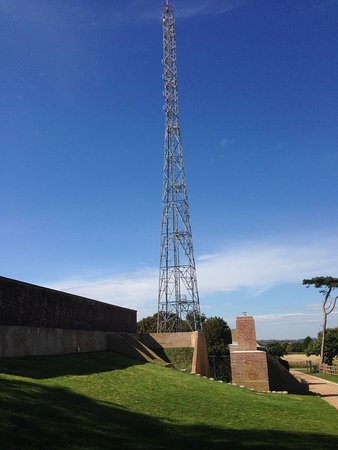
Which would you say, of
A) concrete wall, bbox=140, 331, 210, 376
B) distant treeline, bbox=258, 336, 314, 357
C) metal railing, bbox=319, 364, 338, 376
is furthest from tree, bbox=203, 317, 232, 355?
concrete wall, bbox=140, 331, 210, 376

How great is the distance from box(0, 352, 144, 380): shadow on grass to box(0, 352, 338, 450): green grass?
0.15 ft

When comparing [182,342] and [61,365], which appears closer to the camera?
[61,365]

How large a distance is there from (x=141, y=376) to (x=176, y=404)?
186 inches

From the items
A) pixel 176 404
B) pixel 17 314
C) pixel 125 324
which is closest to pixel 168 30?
pixel 125 324

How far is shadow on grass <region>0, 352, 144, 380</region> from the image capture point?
13.0 meters

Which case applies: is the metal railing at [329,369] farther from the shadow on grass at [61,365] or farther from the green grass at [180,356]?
the shadow on grass at [61,365]

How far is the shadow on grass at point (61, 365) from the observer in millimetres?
13046

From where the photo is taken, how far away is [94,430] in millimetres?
8320

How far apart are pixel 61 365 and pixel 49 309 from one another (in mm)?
3999

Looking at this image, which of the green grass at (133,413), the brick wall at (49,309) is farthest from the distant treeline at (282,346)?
the green grass at (133,413)

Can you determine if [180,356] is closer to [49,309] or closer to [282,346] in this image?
[49,309]

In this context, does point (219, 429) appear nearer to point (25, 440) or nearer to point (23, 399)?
point (23, 399)

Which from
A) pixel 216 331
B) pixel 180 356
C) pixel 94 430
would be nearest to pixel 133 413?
pixel 94 430

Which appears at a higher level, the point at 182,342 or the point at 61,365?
the point at 182,342
